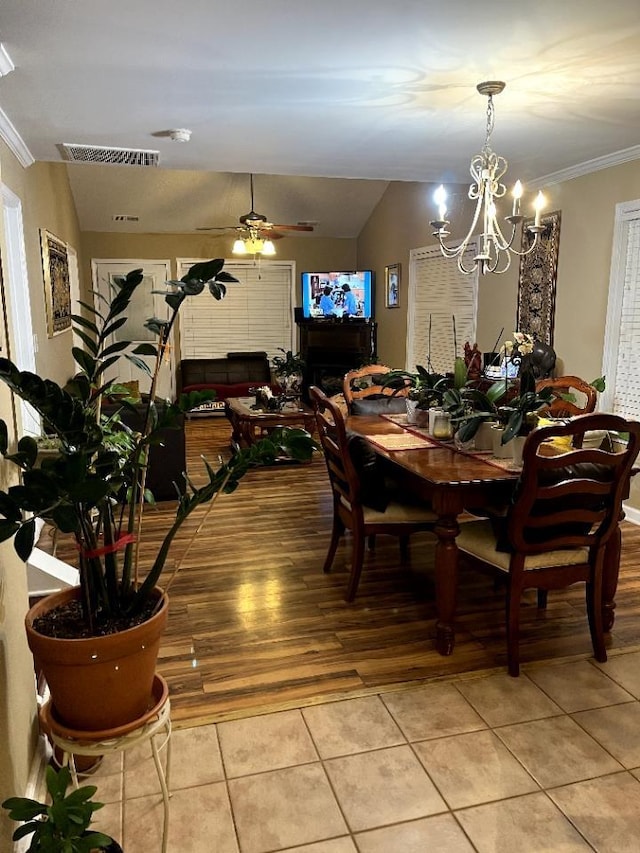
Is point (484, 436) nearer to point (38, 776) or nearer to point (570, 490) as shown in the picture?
point (570, 490)

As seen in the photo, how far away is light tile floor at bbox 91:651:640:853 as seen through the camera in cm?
180

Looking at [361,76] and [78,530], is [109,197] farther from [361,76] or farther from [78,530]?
[78,530]

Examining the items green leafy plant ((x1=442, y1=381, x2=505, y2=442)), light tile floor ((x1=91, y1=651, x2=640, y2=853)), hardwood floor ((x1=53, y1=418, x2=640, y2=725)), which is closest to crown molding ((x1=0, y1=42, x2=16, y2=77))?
hardwood floor ((x1=53, y1=418, x2=640, y2=725))

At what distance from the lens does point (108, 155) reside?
172 inches

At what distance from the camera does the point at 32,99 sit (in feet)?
10.5

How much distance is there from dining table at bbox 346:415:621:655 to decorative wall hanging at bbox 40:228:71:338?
337cm

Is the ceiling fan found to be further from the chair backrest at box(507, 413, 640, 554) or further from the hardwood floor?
the chair backrest at box(507, 413, 640, 554)

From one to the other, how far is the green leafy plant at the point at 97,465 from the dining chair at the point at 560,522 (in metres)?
1.12

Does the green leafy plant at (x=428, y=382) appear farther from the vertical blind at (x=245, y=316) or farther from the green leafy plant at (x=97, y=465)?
the vertical blind at (x=245, y=316)

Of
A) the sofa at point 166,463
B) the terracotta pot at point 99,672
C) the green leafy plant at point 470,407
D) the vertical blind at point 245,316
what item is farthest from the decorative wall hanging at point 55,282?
the terracotta pot at point 99,672

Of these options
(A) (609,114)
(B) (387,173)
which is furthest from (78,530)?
(B) (387,173)

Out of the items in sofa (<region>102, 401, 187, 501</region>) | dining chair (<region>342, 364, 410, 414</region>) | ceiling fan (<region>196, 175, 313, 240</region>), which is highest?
ceiling fan (<region>196, 175, 313, 240</region>)

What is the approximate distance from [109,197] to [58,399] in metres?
7.51

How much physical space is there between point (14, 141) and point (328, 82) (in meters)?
2.20
